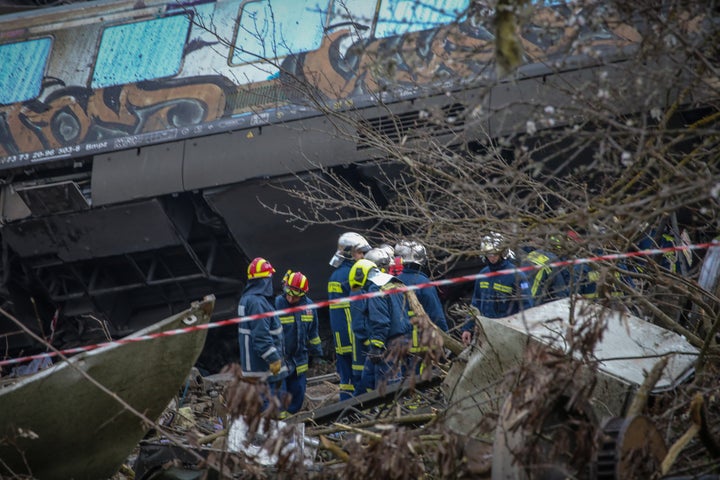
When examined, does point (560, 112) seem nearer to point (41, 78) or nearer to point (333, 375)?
point (333, 375)

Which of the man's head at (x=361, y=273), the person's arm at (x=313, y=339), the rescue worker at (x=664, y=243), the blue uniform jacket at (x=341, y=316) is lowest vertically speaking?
the person's arm at (x=313, y=339)

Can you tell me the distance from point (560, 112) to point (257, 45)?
6.70 meters

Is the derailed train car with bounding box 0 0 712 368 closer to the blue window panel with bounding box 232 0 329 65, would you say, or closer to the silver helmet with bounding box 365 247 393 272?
the blue window panel with bounding box 232 0 329 65

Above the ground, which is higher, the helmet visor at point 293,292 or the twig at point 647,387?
the twig at point 647,387

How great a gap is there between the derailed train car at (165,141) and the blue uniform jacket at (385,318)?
1721mm

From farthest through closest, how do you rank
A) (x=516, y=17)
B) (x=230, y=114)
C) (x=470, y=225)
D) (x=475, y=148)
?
(x=230, y=114) → (x=475, y=148) → (x=470, y=225) → (x=516, y=17)

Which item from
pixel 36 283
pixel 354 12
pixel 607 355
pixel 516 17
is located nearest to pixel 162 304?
pixel 36 283

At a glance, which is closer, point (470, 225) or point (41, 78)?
point (470, 225)

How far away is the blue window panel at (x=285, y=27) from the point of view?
10102 mm

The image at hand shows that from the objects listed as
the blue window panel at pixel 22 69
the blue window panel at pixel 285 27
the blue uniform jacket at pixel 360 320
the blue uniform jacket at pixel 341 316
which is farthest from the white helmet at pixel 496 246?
the blue window panel at pixel 22 69

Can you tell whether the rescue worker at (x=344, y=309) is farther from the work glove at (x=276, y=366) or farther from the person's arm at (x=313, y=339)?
the work glove at (x=276, y=366)

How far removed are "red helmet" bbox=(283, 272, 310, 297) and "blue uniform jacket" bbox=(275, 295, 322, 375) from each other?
0.42 ft

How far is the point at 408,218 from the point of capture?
5695 mm

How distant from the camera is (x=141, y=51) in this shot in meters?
10.9
